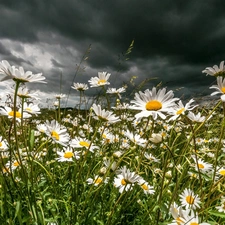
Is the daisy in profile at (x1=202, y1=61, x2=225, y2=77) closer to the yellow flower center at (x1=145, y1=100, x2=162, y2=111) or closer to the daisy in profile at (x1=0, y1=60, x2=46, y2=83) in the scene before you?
the yellow flower center at (x1=145, y1=100, x2=162, y2=111)

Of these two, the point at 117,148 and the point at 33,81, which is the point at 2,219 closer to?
the point at 33,81

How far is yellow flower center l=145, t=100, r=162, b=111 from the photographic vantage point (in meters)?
1.17

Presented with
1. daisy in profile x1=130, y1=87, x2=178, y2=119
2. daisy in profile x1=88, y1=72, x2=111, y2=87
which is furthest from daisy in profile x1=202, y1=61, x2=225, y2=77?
daisy in profile x1=88, y1=72, x2=111, y2=87

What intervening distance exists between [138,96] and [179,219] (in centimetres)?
64

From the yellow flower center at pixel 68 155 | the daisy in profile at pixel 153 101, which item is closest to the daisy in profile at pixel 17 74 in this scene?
the daisy in profile at pixel 153 101

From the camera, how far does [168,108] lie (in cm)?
110

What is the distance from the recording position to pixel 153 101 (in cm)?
122

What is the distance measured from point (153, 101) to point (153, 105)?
4cm

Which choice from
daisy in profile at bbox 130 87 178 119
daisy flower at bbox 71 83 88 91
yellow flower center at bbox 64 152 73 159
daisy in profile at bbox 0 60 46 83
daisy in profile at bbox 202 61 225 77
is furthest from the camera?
daisy flower at bbox 71 83 88 91

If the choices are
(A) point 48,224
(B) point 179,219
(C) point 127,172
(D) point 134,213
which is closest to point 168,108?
(C) point 127,172

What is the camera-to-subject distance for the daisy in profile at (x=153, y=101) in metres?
1.14

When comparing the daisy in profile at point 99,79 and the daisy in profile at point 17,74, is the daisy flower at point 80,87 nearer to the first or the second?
the daisy in profile at point 99,79

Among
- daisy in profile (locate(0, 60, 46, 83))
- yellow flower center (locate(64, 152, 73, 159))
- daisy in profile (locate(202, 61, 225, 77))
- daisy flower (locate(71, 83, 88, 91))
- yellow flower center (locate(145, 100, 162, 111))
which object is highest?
daisy flower (locate(71, 83, 88, 91))

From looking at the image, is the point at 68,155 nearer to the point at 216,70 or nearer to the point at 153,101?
the point at 153,101
